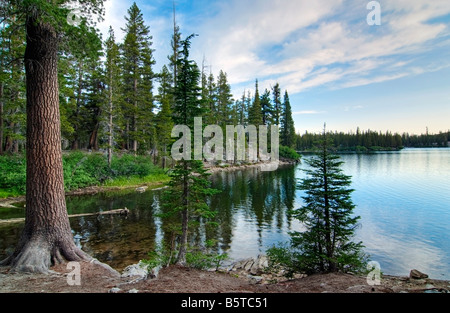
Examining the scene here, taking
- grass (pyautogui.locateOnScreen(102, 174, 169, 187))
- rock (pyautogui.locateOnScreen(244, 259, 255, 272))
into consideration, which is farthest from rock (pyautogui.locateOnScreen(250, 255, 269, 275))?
grass (pyautogui.locateOnScreen(102, 174, 169, 187))

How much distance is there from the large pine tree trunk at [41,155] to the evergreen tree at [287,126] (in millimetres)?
65667

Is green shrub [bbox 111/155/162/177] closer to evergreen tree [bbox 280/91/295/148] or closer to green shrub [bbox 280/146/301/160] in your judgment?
green shrub [bbox 280/146/301/160]

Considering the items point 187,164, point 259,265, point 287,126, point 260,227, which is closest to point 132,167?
point 260,227

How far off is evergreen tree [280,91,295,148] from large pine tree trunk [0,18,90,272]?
65.7 metres

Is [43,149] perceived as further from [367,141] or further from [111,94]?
[367,141]

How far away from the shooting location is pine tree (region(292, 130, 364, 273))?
6320 millimetres

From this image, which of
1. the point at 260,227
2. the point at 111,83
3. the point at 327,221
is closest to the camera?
the point at 327,221

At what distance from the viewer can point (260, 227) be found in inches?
552

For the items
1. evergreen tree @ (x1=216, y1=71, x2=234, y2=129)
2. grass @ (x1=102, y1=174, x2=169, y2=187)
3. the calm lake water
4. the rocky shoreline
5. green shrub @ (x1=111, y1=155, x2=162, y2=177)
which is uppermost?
evergreen tree @ (x1=216, y1=71, x2=234, y2=129)

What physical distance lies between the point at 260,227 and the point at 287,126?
195 feet

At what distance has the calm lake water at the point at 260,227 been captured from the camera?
9930 millimetres

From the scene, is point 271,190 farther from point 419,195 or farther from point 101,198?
point 101,198

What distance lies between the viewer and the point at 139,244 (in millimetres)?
10812
